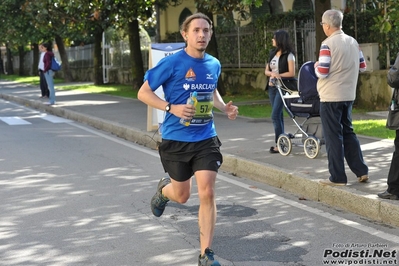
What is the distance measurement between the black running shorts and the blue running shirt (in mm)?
50

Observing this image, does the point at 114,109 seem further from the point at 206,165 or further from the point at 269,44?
the point at 206,165

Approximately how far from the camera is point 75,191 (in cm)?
965

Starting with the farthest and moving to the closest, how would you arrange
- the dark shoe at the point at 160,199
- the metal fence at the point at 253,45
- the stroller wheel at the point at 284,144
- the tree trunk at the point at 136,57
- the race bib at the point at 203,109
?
the tree trunk at the point at 136,57
the metal fence at the point at 253,45
the stroller wheel at the point at 284,144
the dark shoe at the point at 160,199
the race bib at the point at 203,109

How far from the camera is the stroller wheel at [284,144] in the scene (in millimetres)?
11313

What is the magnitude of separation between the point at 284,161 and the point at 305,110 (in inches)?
28.6

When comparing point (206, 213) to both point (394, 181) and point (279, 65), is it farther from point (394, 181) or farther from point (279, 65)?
point (279, 65)

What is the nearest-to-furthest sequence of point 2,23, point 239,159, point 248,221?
point 248,221
point 239,159
point 2,23

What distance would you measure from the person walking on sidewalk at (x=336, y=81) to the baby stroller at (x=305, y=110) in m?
1.54

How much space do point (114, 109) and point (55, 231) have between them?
13.7m

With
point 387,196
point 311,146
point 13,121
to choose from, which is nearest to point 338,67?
point 387,196

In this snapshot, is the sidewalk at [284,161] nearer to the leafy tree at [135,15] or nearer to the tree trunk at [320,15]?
the tree trunk at [320,15]

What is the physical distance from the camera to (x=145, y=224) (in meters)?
7.77

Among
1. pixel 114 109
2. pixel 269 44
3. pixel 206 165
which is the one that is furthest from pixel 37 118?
pixel 206 165

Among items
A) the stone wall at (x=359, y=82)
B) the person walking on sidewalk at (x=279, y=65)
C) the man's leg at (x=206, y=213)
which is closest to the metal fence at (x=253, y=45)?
the stone wall at (x=359, y=82)
